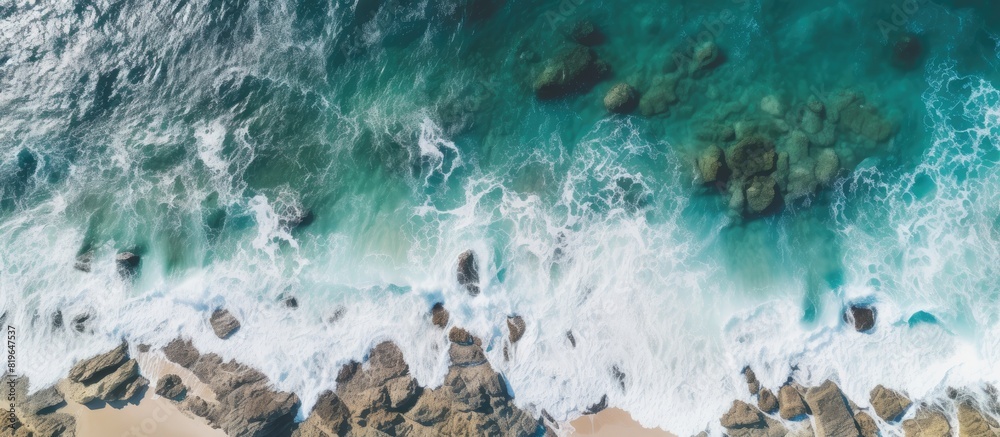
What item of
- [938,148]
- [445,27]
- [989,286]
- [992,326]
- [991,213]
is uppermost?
[445,27]

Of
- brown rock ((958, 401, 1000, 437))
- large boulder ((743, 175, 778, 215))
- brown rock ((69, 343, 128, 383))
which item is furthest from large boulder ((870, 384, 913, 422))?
brown rock ((69, 343, 128, 383))

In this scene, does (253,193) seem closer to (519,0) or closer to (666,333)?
(519,0)

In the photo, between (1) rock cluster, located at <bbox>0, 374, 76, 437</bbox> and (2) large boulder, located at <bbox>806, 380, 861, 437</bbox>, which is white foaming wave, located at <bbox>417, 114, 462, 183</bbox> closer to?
(2) large boulder, located at <bbox>806, 380, 861, 437</bbox>

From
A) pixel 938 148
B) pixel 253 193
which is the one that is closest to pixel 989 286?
pixel 938 148

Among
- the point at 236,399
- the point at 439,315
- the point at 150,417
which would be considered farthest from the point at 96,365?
the point at 439,315

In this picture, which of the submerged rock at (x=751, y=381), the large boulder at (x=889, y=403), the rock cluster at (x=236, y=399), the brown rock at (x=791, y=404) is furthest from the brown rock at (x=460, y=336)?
the large boulder at (x=889, y=403)

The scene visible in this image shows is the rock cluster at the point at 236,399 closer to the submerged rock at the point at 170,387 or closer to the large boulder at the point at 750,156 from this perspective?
the submerged rock at the point at 170,387

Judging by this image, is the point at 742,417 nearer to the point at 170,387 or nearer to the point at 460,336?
the point at 460,336
